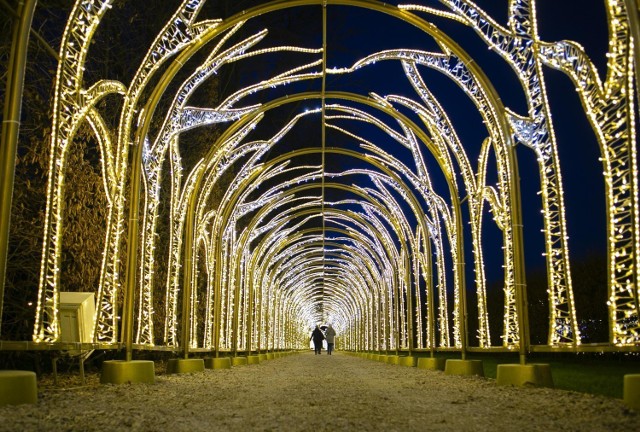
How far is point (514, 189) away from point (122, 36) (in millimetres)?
8930

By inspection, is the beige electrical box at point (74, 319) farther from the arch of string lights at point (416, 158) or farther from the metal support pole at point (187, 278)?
the metal support pole at point (187, 278)

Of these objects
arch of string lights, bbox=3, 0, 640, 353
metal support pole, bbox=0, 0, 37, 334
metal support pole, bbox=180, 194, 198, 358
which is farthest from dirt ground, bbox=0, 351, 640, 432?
metal support pole, bbox=180, 194, 198, 358

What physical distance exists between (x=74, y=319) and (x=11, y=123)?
3.21 meters

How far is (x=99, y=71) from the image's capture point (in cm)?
1283

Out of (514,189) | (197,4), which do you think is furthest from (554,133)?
(197,4)

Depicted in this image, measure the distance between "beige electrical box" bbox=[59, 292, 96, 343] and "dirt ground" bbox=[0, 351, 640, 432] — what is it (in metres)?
0.74

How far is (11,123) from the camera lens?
576 centimetres

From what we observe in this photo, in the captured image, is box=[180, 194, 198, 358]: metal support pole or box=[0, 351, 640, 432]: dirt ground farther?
box=[180, 194, 198, 358]: metal support pole

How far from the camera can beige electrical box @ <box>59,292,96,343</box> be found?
820 cm

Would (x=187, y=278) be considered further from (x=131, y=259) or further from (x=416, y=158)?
(x=416, y=158)

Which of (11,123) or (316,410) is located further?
(316,410)

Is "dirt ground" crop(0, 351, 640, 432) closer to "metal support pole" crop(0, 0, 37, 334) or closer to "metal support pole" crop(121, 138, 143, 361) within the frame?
"metal support pole" crop(121, 138, 143, 361)

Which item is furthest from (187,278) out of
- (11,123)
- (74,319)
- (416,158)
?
(11,123)

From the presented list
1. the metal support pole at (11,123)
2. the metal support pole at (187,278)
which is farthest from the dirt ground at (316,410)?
the metal support pole at (187,278)
